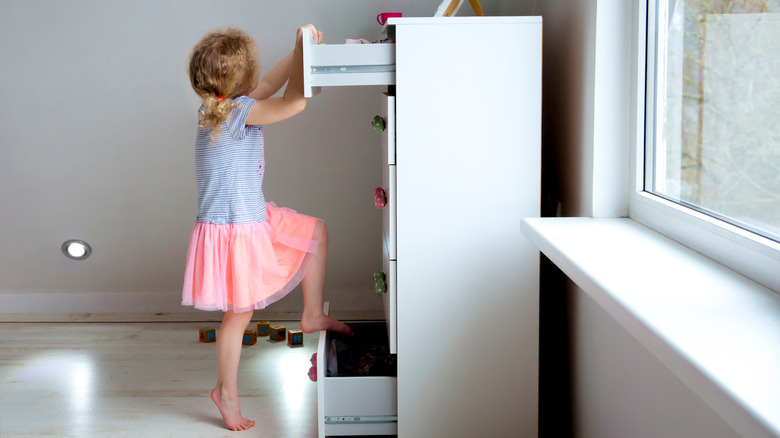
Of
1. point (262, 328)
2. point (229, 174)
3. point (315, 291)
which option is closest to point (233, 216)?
point (229, 174)

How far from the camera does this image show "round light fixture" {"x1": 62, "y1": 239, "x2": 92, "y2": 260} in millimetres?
2760

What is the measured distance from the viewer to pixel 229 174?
1.89 metres

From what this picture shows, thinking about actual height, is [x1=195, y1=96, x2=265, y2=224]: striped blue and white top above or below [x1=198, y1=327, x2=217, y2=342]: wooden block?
above

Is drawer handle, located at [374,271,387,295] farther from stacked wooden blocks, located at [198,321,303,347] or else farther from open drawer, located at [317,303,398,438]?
stacked wooden blocks, located at [198,321,303,347]

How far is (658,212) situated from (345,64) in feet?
2.44

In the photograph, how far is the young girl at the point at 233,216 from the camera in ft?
6.05

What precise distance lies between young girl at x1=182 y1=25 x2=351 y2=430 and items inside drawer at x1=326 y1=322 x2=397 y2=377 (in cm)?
23

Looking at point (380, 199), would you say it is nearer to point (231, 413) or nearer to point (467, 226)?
point (467, 226)

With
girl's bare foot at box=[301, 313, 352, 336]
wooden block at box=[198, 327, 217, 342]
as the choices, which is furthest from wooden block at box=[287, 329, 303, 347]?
girl's bare foot at box=[301, 313, 352, 336]

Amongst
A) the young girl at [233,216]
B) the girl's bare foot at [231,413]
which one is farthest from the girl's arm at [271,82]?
the girl's bare foot at [231,413]

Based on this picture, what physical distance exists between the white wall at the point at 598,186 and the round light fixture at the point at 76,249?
1817mm

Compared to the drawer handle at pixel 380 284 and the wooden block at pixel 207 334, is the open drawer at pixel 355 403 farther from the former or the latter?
the wooden block at pixel 207 334

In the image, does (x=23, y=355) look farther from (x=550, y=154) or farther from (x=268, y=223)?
(x=550, y=154)

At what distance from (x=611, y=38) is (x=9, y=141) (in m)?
2.11
